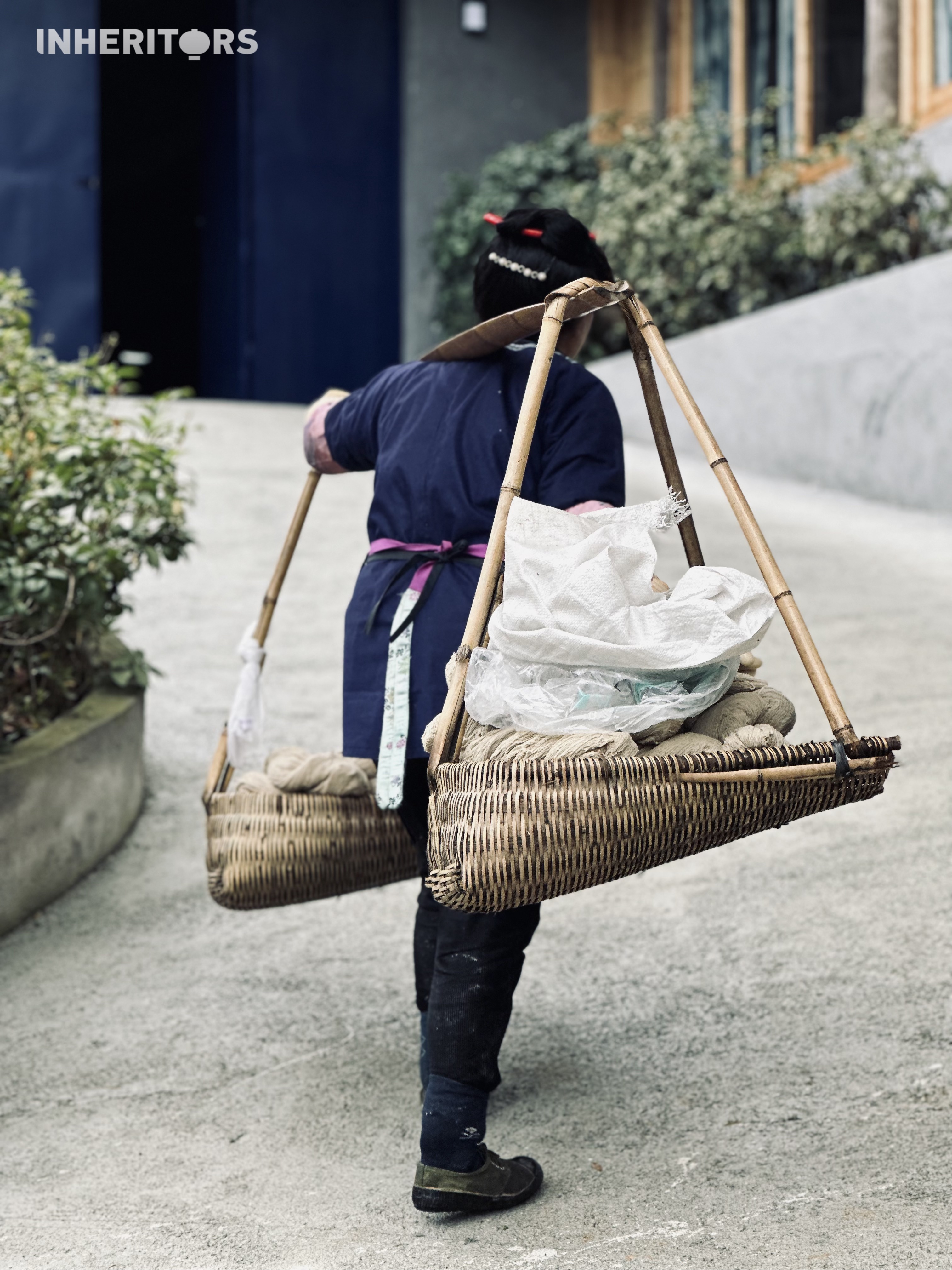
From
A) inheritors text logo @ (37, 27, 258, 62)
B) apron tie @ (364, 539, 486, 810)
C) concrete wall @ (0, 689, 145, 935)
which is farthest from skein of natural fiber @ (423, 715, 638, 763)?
inheritors text logo @ (37, 27, 258, 62)

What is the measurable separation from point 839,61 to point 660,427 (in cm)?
872

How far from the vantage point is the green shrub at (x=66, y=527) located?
3.84m

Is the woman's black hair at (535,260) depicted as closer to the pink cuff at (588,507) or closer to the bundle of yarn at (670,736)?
the pink cuff at (588,507)

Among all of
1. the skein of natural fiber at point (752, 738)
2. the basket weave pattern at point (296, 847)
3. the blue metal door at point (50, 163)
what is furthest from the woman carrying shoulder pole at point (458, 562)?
the blue metal door at point (50, 163)

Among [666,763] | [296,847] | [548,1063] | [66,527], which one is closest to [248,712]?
[296,847]

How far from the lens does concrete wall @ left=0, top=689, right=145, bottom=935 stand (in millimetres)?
3471

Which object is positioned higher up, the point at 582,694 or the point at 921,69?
the point at 921,69

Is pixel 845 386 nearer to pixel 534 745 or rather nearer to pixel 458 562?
pixel 458 562

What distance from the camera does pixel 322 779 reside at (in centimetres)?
265

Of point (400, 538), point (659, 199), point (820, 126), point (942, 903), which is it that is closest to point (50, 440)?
point (400, 538)

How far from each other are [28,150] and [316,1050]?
32.0 ft

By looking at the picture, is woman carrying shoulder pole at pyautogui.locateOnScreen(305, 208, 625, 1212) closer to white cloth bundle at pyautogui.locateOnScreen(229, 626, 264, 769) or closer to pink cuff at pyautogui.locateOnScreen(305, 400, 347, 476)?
pink cuff at pyautogui.locateOnScreen(305, 400, 347, 476)

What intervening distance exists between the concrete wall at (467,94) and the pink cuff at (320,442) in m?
9.56

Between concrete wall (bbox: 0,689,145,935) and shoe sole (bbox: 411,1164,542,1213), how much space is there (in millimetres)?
1619
